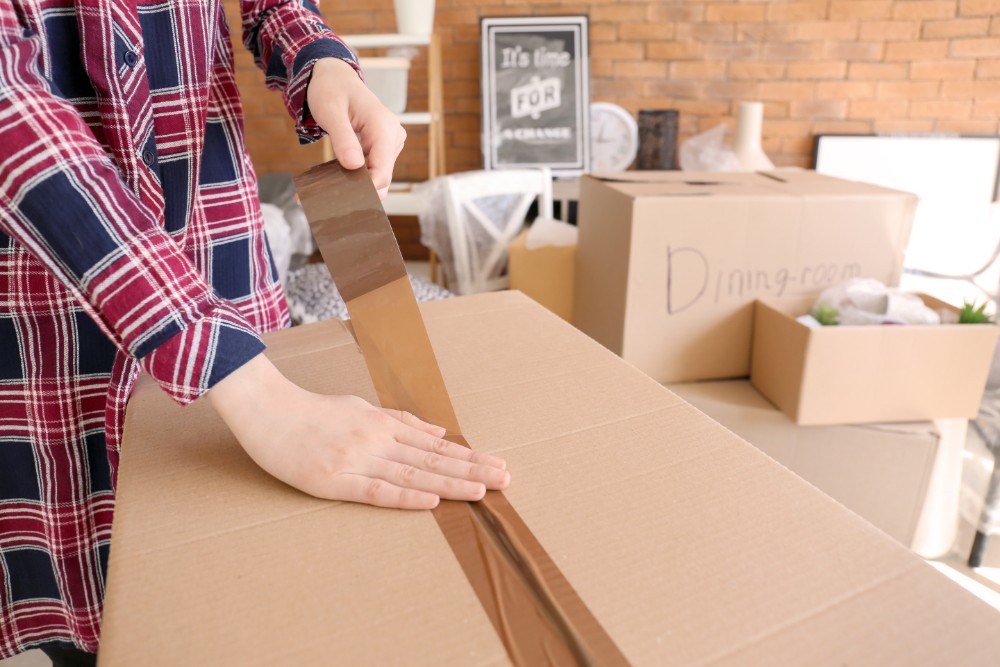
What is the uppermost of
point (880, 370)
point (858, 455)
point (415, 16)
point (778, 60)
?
point (415, 16)

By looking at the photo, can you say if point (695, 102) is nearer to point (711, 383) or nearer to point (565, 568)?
point (711, 383)

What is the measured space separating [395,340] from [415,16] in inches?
86.9

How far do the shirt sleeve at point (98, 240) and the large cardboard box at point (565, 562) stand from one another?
0.10 meters

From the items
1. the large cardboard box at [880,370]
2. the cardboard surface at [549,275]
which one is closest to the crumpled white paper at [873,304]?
the large cardboard box at [880,370]

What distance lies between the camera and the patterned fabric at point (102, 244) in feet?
1.41

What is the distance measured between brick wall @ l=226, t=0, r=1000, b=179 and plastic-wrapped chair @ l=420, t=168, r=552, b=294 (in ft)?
2.98

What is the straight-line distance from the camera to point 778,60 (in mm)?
2756

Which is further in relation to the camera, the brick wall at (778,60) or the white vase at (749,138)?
the brick wall at (778,60)

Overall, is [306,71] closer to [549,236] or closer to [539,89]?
[549,236]

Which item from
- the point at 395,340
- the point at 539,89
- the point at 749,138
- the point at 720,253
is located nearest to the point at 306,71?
the point at 395,340

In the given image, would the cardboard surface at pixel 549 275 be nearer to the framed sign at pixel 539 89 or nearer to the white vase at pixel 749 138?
the white vase at pixel 749 138

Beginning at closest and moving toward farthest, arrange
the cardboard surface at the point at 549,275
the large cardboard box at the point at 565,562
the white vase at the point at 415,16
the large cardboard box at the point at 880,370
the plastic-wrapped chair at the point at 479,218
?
the large cardboard box at the point at 565,562 → the large cardboard box at the point at 880,370 → the cardboard surface at the point at 549,275 → the plastic-wrapped chair at the point at 479,218 → the white vase at the point at 415,16

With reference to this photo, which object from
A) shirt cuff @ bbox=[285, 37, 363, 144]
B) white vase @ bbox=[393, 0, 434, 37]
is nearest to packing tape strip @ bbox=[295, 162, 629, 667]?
shirt cuff @ bbox=[285, 37, 363, 144]

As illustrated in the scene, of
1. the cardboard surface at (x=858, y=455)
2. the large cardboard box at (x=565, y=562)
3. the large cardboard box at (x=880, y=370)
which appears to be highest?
the large cardboard box at (x=565, y=562)
